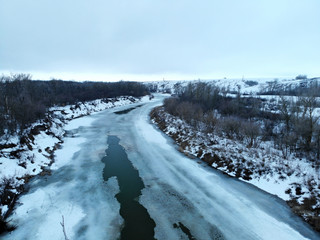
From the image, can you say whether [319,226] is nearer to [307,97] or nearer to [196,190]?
[196,190]

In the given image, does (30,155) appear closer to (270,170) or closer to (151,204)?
(151,204)

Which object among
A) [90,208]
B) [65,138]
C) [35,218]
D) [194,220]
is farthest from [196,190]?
[65,138]

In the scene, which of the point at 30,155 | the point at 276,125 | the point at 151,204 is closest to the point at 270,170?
the point at 151,204

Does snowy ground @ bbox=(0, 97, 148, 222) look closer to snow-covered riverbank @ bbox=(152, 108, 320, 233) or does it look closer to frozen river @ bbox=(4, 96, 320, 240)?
frozen river @ bbox=(4, 96, 320, 240)

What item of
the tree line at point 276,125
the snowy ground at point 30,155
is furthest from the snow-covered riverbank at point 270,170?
the snowy ground at point 30,155

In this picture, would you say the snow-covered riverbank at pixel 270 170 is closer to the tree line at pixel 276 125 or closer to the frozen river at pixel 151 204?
the frozen river at pixel 151 204

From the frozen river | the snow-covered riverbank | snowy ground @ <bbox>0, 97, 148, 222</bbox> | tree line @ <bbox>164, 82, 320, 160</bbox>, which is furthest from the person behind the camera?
tree line @ <bbox>164, 82, 320, 160</bbox>

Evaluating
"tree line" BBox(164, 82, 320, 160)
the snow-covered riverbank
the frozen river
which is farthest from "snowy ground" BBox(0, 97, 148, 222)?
"tree line" BBox(164, 82, 320, 160)

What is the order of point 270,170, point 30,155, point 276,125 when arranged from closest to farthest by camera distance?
point 270,170
point 30,155
point 276,125

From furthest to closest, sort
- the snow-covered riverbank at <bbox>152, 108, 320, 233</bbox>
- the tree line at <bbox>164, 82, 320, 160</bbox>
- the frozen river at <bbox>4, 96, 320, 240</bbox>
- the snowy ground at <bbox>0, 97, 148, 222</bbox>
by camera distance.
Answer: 1. the tree line at <bbox>164, 82, 320, 160</bbox>
2. the snowy ground at <bbox>0, 97, 148, 222</bbox>
3. the snow-covered riverbank at <bbox>152, 108, 320, 233</bbox>
4. the frozen river at <bbox>4, 96, 320, 240</bbox>
